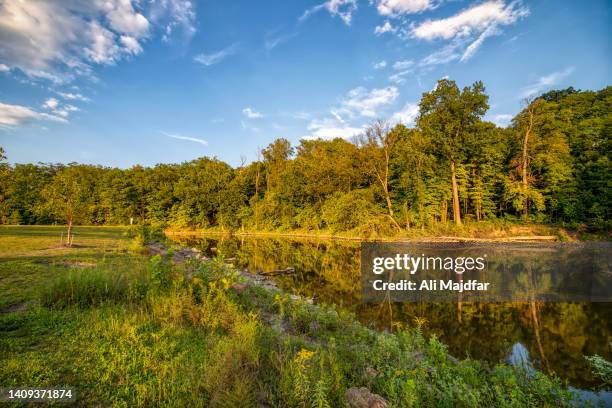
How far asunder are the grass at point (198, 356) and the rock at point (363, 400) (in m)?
0.10

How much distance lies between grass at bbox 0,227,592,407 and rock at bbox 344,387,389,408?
10 centimetres

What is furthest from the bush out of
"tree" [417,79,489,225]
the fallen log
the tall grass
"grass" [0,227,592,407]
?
the tall grass

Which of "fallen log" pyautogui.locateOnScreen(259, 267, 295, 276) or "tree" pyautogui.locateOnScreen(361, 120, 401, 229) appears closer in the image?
"fallen log" pyautogui.locateOnScreen(259, 267, 295, 276)

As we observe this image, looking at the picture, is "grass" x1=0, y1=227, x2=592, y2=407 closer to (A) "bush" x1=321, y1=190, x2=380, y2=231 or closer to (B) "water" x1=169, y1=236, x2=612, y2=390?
(B) "water" x1=169, y1=236, x2=612, y2=390

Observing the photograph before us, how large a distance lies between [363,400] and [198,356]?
2.37 metres

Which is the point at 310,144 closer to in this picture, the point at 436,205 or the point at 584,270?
the point at 436,205

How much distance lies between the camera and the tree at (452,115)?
28391 mm

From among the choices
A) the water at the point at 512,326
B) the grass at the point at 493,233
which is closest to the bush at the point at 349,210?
the grass at the point at 493,233

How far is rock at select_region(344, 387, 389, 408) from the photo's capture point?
3295 millimetres

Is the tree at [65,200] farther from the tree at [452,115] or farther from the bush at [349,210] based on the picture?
the tree at [452,115]

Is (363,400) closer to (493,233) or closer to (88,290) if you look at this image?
(88,290)

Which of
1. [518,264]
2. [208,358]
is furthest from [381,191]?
[208,358]

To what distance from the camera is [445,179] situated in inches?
1308

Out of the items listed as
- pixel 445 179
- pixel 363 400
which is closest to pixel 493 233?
pixel 445 179
